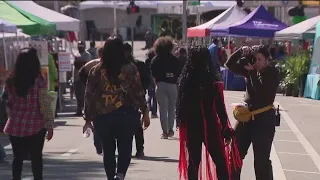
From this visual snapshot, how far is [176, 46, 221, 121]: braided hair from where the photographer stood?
27.4 ft

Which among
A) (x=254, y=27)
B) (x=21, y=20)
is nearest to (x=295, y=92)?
(x=254, y=27)

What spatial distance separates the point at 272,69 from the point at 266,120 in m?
0.54

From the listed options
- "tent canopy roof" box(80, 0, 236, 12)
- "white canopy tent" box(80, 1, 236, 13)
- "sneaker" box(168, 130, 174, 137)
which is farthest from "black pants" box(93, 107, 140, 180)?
"tent canopy roof" box(80, 0, 236, 12)

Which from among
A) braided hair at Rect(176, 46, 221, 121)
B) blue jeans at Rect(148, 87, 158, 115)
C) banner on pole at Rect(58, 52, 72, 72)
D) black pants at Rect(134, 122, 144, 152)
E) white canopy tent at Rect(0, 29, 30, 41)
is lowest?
blue jeans at Rect(148, 87, 158, 115)

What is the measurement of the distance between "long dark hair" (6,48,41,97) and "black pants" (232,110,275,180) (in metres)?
2.25

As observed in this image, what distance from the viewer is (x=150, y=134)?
1612 centimetres

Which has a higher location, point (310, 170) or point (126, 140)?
point (126, 140)

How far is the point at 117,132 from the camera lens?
850 centimetres

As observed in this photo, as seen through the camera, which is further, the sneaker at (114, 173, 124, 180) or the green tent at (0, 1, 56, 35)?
the green tent at (0, 1, 56, 35)

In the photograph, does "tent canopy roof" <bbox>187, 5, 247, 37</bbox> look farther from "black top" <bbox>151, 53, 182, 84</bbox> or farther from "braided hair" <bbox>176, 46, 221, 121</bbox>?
"braided hair" <bbox>176, 46, 221, 121</bbox>

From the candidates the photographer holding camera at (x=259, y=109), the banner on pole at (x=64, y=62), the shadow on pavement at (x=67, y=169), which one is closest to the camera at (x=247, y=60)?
the photographer holding camera at (x=259, y=109)

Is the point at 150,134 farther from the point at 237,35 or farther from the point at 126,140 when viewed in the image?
the point at 237,35

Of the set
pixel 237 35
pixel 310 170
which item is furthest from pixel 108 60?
pixel 237 35

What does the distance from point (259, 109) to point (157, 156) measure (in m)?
4.51
